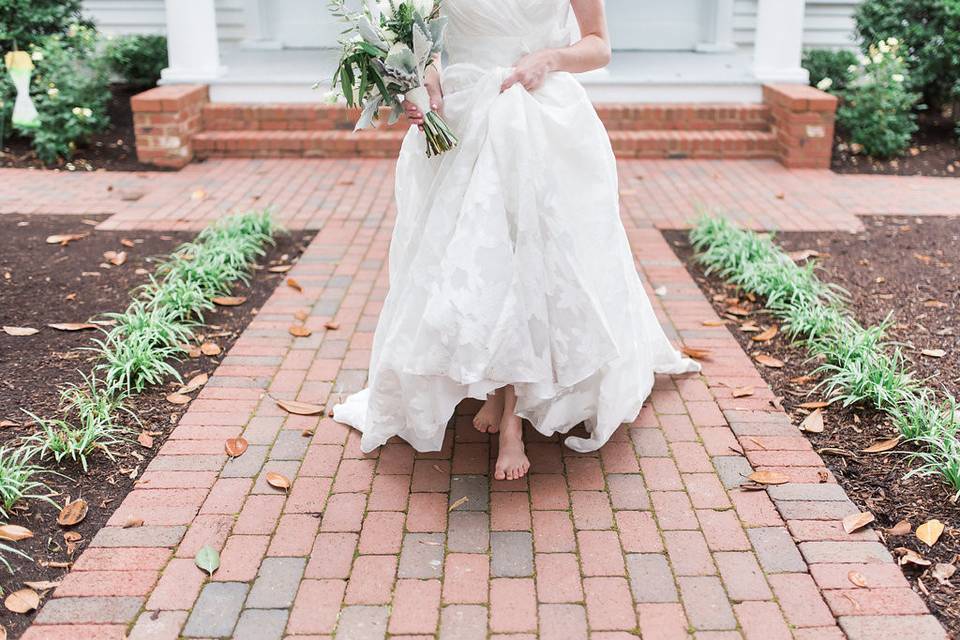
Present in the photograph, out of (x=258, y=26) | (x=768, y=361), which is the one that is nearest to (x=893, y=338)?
(x=768, y=361)

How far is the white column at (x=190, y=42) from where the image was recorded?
802 centimetres

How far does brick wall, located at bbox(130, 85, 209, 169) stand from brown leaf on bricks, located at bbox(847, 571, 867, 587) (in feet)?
20.3

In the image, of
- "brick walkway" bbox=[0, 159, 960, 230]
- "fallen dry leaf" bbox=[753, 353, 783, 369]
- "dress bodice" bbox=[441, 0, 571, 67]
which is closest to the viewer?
"dress bodice" bbox=[441, 0, 571, 67]

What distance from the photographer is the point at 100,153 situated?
7.79 meters

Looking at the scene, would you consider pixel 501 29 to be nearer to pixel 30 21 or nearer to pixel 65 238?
pixel 65 238

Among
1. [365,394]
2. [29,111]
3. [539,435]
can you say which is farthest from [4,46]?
[539,435]

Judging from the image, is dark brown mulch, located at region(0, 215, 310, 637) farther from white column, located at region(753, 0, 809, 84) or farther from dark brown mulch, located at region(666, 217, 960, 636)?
white column, located at region(753, 0, 809, 84)

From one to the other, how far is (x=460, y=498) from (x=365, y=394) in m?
0.74

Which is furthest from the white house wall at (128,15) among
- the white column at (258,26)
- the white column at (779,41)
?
the white column at (779,41)

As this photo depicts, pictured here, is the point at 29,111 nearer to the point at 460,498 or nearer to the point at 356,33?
the point at 356,33

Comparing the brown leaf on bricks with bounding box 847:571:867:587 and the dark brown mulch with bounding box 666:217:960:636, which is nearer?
the brown leaf on bricks with bounding box 847:571:867:587

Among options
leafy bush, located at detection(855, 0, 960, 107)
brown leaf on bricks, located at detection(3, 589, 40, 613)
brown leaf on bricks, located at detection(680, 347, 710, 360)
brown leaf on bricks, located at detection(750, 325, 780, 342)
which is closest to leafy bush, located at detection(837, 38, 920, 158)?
leafy bush, located at detection(855, 0, 960, 107)

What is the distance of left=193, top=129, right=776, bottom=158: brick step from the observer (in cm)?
781

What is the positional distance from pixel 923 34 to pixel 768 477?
6205mm
